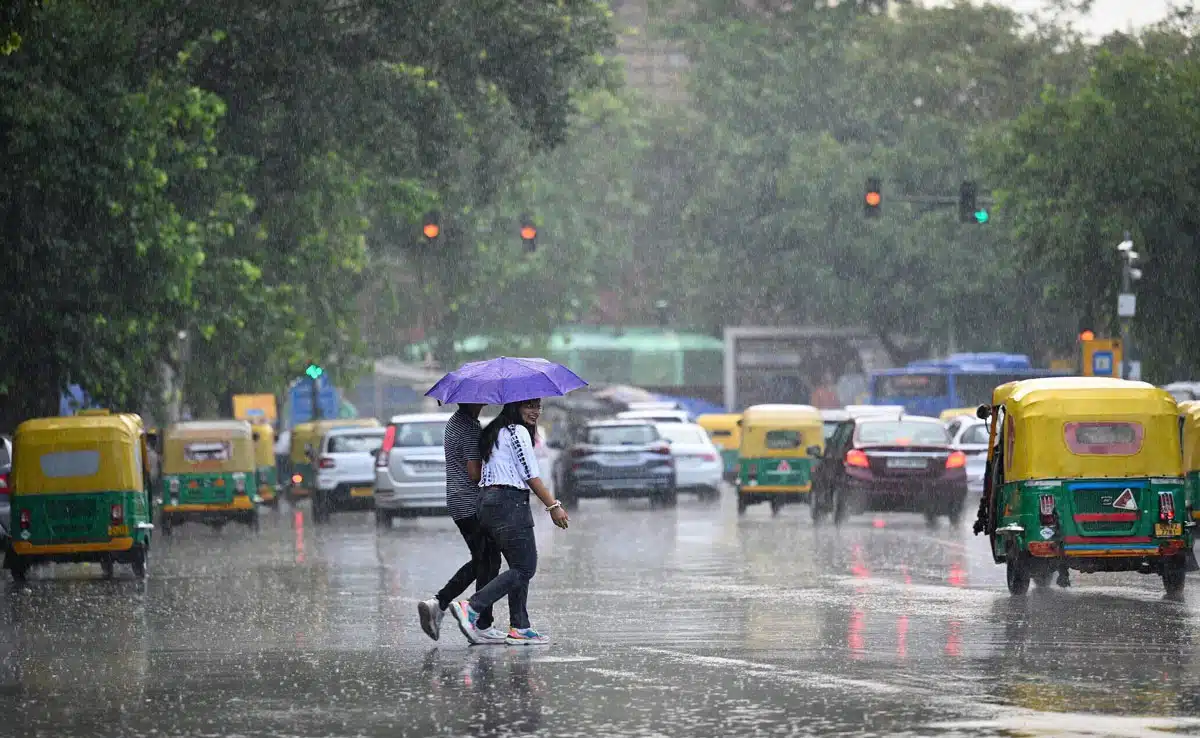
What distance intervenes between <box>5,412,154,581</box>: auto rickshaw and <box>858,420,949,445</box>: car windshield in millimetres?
12753

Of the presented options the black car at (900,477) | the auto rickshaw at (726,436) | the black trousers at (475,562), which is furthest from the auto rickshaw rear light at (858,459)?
the auto rickshaw at (726,436)

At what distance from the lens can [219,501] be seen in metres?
35.3

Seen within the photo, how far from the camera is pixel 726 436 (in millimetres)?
56594

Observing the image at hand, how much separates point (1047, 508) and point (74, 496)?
979 cm

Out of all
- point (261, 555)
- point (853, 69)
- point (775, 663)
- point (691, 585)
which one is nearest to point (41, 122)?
point (261, 555)

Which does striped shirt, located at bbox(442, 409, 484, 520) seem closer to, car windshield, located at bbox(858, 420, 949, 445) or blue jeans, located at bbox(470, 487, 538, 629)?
blue jeans, located at bbox(470, 487, 538, 629)

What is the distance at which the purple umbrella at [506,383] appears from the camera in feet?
46.3

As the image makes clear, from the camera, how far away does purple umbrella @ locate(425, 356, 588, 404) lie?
1410 centimetres

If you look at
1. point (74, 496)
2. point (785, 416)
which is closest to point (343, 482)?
point (785, 416)

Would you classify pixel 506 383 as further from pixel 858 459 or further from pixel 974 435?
pixel 974 435

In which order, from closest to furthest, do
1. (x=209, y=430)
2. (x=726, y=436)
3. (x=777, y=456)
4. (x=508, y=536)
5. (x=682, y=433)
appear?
(x=508, y=536), (x=209, y=430), (x=777, y=456), (x=682, y=433), (x=726, y=436)

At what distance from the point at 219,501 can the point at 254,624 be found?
1921 cm

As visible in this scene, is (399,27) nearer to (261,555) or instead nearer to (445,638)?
(261,555)

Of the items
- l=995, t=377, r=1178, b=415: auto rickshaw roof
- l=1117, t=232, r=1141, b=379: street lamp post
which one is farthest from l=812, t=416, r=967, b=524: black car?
l=995, t=377, r=1178, b=415: auto rickshaw roof
